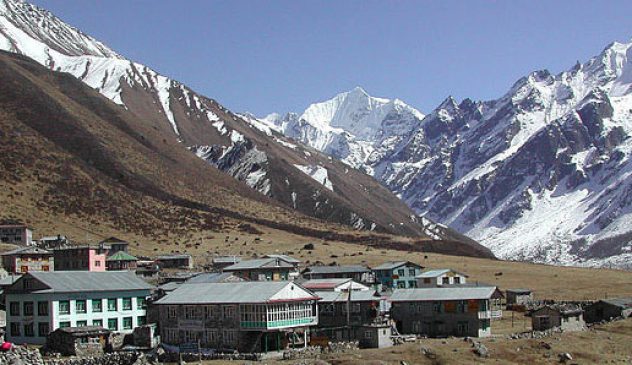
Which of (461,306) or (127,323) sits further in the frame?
(461,306)

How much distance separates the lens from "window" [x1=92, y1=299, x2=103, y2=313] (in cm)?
8703

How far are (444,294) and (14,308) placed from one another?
4133 cm

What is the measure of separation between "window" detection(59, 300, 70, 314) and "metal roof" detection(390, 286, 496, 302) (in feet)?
106

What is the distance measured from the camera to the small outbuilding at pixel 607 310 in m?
107

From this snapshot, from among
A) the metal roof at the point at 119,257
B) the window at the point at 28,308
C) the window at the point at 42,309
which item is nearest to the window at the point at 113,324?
the window at the point at 42,309

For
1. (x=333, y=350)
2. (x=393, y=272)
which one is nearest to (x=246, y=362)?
(x=333, y=350)

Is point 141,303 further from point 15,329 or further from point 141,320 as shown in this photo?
point 15,329

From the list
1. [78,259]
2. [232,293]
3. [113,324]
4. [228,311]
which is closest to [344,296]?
[232,293]

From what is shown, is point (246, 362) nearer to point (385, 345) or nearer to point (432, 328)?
point (385, 345)

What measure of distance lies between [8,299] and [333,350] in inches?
1173

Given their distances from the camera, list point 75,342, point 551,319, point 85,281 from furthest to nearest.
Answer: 1. point 551,319
2. point 85,281
3. point 75,342

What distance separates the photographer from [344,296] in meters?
98.2

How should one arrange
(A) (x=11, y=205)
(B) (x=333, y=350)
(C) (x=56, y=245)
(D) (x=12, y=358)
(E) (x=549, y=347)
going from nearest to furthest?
(D) (x=12, y=358)
(B) (x=333, y=350)
(E) (x=549, y=347)
(C) (x=56, y=245)
(A) (x=11, y=205)

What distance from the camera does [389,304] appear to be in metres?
99.3
